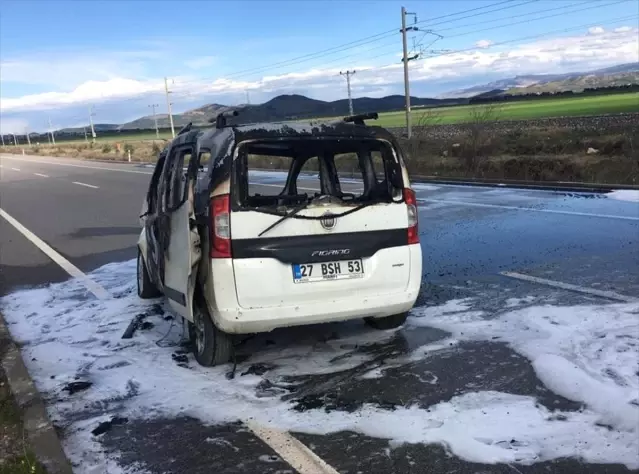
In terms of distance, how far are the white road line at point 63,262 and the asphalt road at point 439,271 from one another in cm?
15

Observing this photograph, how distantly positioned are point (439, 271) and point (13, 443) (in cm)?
531

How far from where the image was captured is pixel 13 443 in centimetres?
383

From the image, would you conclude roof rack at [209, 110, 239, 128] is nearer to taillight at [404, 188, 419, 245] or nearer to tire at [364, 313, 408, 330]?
taillight at [404, 188, 419, 245]

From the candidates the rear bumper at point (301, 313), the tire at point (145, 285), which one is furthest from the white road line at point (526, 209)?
the tire at point (145, 285)

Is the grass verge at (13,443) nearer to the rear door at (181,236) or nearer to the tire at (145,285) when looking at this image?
the rear door at (181,236)

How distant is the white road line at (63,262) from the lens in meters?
7.82

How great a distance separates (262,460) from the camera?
11.6 ft

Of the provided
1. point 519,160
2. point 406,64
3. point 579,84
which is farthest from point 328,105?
point 579,84

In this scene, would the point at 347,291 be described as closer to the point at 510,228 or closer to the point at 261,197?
the point at 261,197

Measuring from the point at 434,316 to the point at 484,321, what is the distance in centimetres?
48

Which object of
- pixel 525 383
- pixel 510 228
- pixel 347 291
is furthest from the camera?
pixel 510 228

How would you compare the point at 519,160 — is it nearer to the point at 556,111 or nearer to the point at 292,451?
the point at 292,451

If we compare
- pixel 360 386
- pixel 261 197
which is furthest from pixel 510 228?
pixel 360 386

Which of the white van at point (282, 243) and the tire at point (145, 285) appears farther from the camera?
the tire at point (145, 285)
